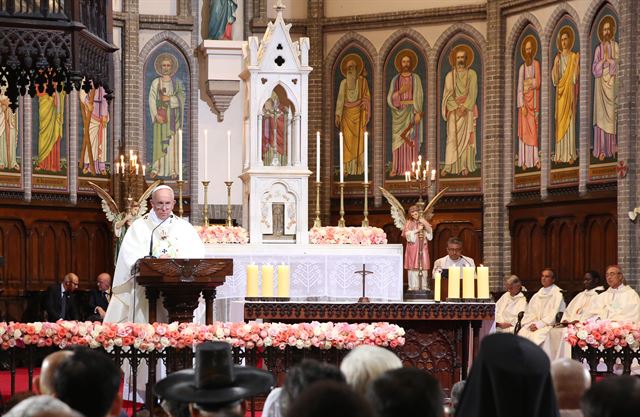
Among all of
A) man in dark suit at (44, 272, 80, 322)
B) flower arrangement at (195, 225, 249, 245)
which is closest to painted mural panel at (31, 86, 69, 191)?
man in dark suit at (44, 272, 80, 322)

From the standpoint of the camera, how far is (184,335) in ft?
29.6

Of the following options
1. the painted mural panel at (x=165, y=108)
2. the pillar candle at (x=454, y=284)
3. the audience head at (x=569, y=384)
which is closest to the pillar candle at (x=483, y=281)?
the pillar candle at (x=454, y=284)

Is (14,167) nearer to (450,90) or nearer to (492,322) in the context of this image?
(450,90)

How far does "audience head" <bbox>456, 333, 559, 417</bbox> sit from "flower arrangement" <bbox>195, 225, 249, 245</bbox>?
35.4 feet

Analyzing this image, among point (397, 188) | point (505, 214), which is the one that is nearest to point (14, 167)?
point (397, 188)

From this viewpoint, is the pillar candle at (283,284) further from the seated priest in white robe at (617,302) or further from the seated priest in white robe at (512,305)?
the seated priest in white robe at (512,305)

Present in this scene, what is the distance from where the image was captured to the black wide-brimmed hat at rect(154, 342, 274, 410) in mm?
4621

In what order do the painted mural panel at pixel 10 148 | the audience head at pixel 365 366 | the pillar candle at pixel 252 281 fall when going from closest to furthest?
the audience head at pixel 365 366 → the pillar candle at pixel 252 281 → the painted mural panel at pixel 10 148

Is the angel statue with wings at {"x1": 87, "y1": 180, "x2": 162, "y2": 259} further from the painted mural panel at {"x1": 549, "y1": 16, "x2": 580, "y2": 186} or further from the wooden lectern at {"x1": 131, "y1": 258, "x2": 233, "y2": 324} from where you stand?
the wooden lectern at {"x1": 131, "y1": 258, "x2": 233, "y2": 324}

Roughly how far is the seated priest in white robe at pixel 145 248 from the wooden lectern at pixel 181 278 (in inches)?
22.3

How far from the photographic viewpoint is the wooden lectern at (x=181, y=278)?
9.59m

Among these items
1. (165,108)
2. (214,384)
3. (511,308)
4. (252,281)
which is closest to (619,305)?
(511,308)

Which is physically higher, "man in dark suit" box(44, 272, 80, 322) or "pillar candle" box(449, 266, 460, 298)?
"pillar candle" box(449, 266, 460, 298)

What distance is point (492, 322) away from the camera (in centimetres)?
1261
